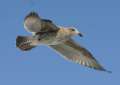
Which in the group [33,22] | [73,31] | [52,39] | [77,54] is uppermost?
[77,54]

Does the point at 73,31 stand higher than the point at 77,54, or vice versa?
the point at 77,54

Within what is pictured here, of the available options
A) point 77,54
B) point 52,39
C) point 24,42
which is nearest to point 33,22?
point 52,39

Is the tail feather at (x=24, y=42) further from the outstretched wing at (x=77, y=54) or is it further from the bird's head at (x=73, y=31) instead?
the outstretched wing at (x=77, y=54)

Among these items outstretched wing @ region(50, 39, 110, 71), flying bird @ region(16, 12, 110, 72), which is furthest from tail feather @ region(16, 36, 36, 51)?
outstretched wing @ region(50, 39, 110, 71)

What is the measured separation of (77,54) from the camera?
675 inches

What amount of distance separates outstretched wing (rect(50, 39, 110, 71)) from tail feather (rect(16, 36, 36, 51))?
1649mm

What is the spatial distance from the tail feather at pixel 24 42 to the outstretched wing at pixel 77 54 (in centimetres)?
165

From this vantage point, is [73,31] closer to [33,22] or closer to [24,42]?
[24,42]

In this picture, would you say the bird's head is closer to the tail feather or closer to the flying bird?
the flying bird

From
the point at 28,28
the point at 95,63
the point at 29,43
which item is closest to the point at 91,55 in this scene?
the point at 95,63

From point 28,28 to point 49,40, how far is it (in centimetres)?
153

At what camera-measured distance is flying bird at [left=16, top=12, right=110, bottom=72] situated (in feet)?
40.8

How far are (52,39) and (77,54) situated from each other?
3337 mm

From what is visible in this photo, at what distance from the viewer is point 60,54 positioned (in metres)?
16.6
